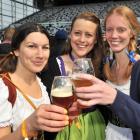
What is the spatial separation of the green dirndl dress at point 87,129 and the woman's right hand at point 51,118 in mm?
572

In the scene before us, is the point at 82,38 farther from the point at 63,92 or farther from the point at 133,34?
the point at 63,92

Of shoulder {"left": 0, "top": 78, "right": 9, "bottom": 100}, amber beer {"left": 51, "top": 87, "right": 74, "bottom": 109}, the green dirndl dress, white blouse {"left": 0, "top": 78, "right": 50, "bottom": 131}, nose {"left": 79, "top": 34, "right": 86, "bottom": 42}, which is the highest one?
nose {"left": 79, "top": 34, "right": 86, "bottom": 42}

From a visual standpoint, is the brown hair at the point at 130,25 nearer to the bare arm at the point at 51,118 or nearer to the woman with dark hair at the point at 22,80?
the woman with dark hair at the point at 22,80

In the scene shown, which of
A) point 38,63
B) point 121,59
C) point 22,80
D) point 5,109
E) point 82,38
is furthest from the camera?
point 82,38

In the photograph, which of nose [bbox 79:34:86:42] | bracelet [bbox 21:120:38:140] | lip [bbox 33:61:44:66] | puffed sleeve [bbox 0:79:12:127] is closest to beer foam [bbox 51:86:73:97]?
bracelet [bbox 21:120:38:140]

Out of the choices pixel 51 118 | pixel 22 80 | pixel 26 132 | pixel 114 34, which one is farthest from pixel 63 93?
pixel 114 34

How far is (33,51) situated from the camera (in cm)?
229

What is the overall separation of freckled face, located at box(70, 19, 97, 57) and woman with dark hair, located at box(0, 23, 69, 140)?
744 mm

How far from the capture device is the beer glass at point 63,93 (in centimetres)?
131

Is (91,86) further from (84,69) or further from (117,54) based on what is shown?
(117,54)

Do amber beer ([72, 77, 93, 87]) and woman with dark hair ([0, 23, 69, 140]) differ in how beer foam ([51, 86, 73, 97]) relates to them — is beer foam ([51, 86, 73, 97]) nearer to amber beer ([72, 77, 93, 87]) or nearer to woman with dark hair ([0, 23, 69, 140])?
amber beer ([72, 77, 93, 87])

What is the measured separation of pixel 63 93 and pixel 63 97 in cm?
3

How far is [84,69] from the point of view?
1.40m

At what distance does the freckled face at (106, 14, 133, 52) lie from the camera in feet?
8.54
